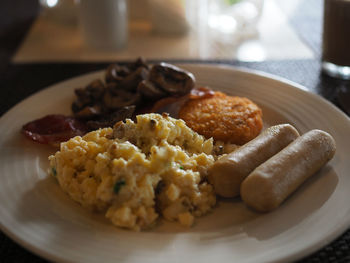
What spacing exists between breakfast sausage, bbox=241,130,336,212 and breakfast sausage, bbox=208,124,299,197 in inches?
3.1

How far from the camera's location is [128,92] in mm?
2752

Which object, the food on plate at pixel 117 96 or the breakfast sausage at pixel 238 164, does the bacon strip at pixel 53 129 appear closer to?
the food on plate at pixel 117 96

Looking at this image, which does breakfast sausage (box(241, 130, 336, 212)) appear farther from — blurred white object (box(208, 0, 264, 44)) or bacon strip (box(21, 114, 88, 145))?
blurred white object (box(208, 0, 264, 44))

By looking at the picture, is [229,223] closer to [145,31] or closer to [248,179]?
[248,179]

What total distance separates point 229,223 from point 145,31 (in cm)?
326

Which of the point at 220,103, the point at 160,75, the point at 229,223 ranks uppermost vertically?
the point at 160,75

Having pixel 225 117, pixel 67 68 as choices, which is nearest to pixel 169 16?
pixel 67 68

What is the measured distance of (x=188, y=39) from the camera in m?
4.45

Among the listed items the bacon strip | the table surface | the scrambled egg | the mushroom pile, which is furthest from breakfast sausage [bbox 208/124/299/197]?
the table surface

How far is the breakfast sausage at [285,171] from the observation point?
1.77 m

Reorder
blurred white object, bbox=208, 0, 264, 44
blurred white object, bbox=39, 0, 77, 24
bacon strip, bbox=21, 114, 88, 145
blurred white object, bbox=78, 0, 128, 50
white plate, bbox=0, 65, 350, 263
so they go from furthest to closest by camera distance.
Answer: blurred white object, bbox=39, 0, 77, 24 < blurred white object, bbox=208, 0, 264, 44 < blurred white object, bbox=78, 0, 128, 50 < bacon strip, bbox=21, 114, 88, 145 < white plate, bbox=0, 65, 350, 263

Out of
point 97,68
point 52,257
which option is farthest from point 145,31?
point 52,257

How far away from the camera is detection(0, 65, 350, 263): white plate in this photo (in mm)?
1579

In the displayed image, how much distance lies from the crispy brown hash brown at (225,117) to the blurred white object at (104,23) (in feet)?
5.40
